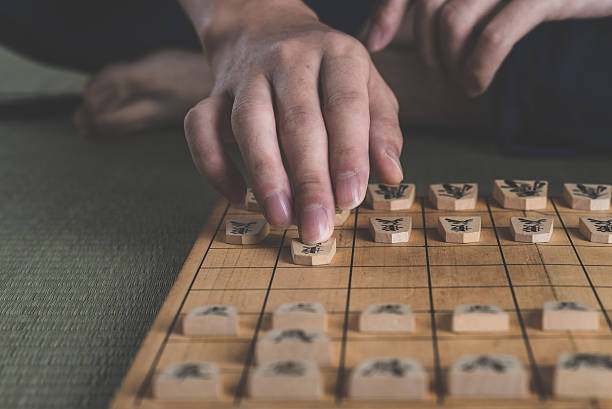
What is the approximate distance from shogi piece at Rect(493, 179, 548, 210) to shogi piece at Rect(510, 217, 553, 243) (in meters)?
0.08

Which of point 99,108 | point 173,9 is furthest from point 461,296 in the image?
point 173,9

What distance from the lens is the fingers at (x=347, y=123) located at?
84 cm

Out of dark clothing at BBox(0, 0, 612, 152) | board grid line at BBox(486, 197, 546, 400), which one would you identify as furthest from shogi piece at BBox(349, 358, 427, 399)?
dark clothing at BBox(0, 0, 612, 152)

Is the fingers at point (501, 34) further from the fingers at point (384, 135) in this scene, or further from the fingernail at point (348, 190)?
the fingernail at point (348, 190)

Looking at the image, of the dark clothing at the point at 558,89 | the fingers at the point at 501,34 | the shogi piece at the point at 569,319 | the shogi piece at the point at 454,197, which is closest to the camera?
the shogi piece at the point at 569,319

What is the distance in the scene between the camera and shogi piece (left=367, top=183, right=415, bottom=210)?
1.04 m

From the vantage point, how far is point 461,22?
3.85 ft

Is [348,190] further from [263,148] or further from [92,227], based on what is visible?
[92,227]

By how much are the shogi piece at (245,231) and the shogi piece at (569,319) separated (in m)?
0.41

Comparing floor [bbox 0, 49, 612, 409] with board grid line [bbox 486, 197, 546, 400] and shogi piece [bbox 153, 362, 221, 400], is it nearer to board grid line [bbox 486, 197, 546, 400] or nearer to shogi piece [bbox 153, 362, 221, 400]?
shogi piece [bbox 153, 362, 221, 400]

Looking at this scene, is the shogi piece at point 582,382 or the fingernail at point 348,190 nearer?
the shogi piece at point 582,382

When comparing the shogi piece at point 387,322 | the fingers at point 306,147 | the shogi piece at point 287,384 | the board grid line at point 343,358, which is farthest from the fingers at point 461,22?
the shogi piece at point 287,384

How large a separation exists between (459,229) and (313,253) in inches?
8.5

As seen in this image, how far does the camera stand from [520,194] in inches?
40.6
